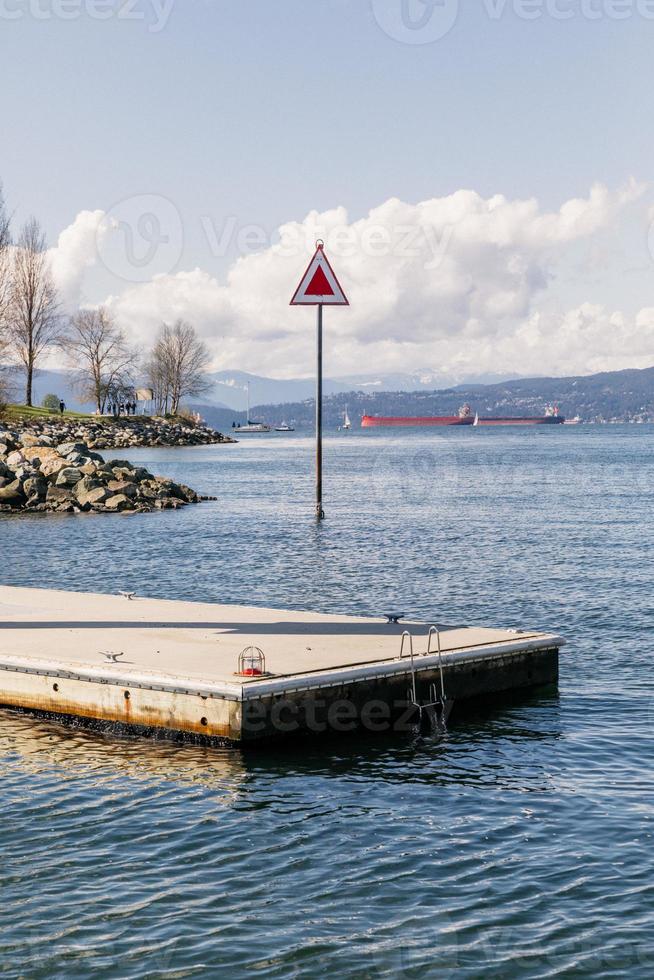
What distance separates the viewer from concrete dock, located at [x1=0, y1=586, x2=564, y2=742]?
45.1 ft

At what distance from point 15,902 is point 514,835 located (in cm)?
463

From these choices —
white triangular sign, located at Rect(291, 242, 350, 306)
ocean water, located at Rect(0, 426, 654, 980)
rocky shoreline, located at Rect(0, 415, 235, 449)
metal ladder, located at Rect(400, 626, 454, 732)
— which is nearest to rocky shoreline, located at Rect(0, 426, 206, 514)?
white triangular sign, located at Rect(291, 242, 350, 306)

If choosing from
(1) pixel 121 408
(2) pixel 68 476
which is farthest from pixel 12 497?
(1) pixel 121 408

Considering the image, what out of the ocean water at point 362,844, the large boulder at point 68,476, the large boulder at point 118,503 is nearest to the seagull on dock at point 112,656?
the ocean water at point 362,844

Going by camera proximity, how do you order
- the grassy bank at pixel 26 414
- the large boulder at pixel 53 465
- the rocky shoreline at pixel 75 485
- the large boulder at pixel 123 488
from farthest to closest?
the grassy bank at pixel 26 414 → the large boulder at pixel 53 465 → the large boulder at pixel 123 488 → the rocky shoreline at pixel 75 485

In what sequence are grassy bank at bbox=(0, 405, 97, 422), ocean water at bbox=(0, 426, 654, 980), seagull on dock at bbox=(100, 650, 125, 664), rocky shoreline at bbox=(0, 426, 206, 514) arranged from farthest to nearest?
grassy bank at bbox=(0, 405, 97, 422) → rocky shoreline at bbox=(0, 426, 206, 514) → seagull on dock at bbox=(100, 650, 125, 664) → ocean water at bbox=(0, 426, 654, 980)

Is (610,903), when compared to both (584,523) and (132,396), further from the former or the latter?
(132,396)

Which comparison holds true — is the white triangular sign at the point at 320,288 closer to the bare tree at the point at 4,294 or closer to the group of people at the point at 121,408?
the bare tree at the point at 4,294

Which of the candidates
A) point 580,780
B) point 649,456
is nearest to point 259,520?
point 580,780

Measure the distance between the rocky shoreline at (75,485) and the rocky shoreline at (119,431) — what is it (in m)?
19.3

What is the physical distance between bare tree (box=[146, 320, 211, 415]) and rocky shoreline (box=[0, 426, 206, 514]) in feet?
359

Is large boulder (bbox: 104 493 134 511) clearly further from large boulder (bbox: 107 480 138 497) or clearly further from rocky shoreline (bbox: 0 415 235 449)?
rocky shoreline (bbox: 0 415 235 449)

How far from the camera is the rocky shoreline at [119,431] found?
92.1 m

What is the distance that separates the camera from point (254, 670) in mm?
14008
